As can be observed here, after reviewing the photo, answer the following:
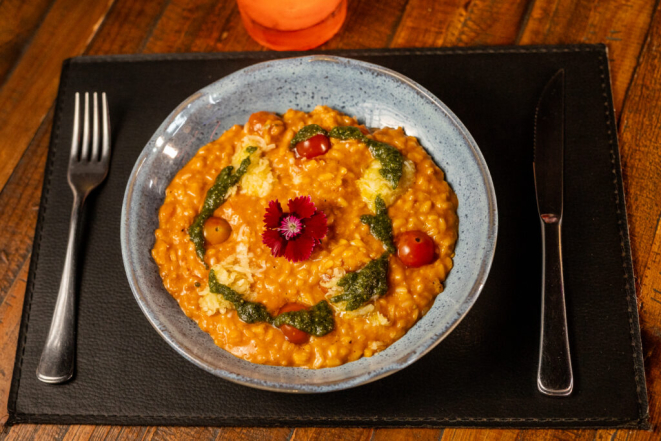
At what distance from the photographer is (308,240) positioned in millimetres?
2531

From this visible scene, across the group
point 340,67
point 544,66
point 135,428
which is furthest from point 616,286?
point 135,428

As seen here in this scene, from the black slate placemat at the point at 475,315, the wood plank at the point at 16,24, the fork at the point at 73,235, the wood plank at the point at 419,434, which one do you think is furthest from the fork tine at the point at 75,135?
the wood plank at the point at 419,434

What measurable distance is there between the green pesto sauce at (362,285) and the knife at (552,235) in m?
0.94

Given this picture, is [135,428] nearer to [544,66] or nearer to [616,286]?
[616,286]

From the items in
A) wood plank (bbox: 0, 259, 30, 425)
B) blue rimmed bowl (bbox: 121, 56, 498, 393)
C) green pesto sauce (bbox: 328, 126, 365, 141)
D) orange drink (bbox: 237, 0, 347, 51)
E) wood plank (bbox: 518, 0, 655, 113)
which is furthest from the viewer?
wood plank (bbox: 518, 0, 655, 113)

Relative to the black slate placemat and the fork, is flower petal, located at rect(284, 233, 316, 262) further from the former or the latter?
→ the fork

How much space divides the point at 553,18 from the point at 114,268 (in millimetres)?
3248

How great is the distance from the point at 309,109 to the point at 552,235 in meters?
1.57

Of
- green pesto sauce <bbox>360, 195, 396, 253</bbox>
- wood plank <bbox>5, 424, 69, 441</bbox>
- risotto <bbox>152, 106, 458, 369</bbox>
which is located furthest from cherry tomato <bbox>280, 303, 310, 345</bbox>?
wood plank <bbox>5, 424, 69, 441</bbox>

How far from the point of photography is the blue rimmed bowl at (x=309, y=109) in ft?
8.08

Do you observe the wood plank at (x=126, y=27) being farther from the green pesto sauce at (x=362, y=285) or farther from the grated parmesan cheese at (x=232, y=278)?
the green pesto sauce at (x=362, y=285)

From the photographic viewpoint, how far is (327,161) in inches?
109

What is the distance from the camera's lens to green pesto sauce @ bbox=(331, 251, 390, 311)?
8.16 feet

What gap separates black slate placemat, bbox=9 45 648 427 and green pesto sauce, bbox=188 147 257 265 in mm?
679
